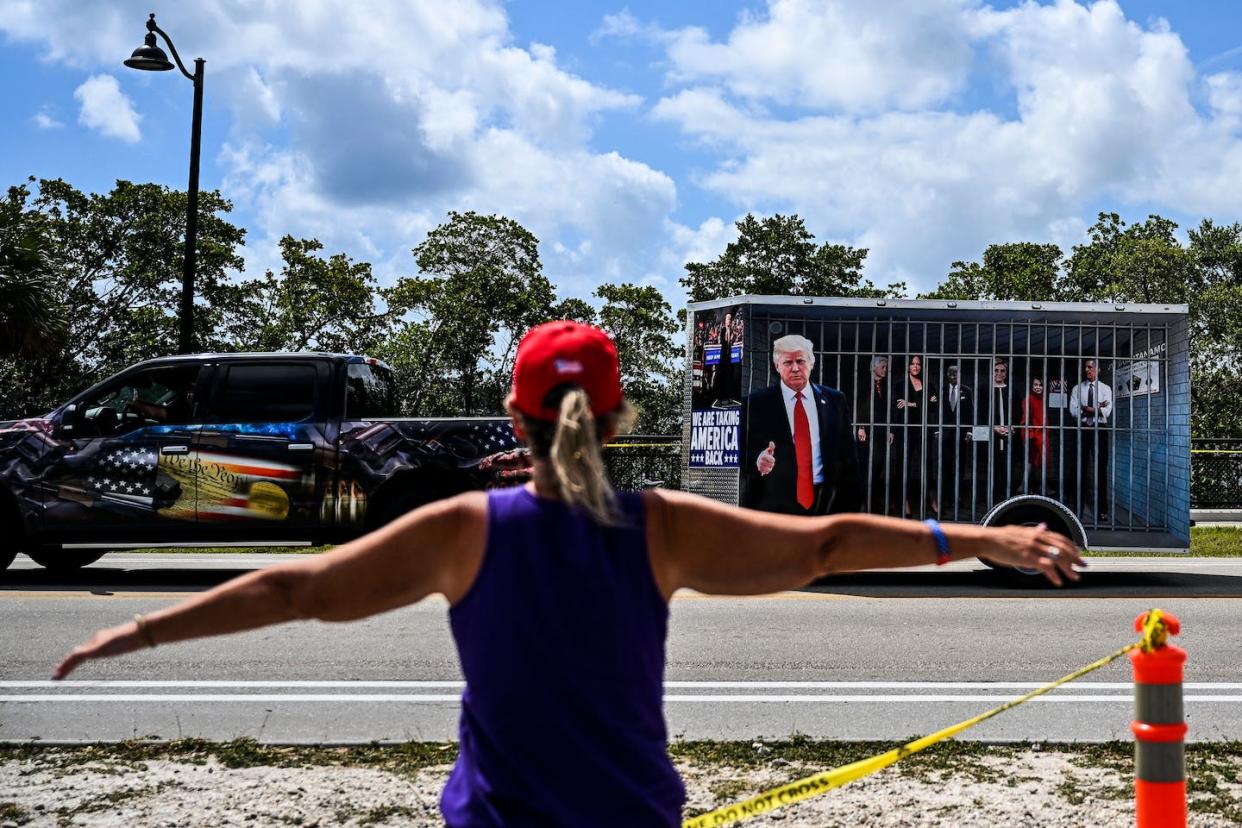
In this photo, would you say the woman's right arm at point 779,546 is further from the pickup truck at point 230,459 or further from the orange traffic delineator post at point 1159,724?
the pickup truck at point 230,459

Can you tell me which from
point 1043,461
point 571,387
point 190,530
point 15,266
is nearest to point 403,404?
point 15,266

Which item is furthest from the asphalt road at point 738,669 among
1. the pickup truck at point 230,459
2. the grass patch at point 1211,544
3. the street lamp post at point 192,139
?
the street lamp post at point 192,139

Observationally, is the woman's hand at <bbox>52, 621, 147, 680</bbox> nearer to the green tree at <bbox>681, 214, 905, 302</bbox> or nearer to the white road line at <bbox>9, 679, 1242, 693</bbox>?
the white road line at <bbox>9, 679, 1242, 693</bbox>

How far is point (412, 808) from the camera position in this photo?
4855 mm

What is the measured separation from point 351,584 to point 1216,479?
22.4 metres

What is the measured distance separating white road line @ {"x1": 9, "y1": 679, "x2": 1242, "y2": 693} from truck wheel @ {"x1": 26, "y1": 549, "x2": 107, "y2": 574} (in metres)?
5.64

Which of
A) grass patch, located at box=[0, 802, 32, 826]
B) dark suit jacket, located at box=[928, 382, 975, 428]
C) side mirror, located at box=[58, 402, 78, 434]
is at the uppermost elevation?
dark suit jacket, located at box=[928, 382, 975, 428]

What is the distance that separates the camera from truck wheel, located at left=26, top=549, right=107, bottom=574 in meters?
12.8

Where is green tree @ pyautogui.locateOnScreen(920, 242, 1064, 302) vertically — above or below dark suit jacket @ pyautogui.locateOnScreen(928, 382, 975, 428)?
above

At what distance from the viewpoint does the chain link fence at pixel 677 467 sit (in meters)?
21.4

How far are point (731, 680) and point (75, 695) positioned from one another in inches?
153

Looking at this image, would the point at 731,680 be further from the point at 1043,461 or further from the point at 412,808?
the point at 1043,461

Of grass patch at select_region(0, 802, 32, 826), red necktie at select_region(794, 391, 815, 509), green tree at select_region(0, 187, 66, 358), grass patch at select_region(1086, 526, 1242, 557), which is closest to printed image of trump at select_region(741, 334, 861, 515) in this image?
red necktie at select_region(794, 391, 815, 509)

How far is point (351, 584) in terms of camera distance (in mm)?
2162
